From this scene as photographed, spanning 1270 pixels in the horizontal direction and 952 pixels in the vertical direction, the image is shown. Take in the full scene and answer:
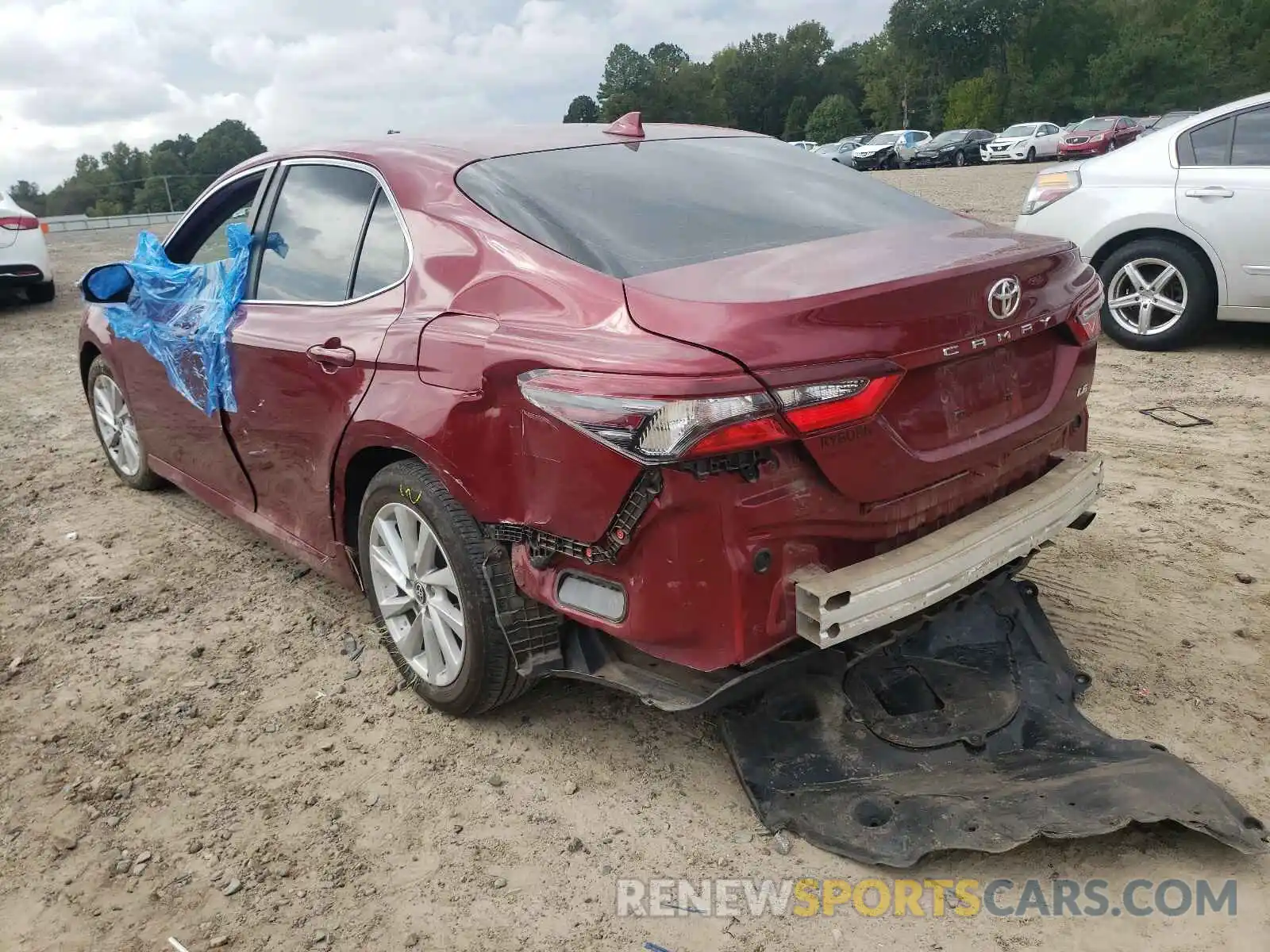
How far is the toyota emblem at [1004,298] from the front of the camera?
2.51 m

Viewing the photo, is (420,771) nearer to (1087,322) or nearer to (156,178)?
(1087,322)

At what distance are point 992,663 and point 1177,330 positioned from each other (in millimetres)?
4623

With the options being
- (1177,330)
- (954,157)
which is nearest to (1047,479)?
(1177,330)

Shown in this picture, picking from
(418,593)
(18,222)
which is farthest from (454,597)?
(18,222)

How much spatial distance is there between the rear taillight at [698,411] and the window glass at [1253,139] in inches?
212

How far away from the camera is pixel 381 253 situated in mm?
3027

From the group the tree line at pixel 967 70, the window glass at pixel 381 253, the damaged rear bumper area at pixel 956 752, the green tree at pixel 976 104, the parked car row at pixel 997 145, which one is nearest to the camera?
the damaged rear bumper area at pixel 956 752

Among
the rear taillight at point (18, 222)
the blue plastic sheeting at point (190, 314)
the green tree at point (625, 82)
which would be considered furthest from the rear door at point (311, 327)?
the green tree at point (625, 82)

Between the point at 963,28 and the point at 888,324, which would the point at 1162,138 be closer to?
the point at 888,324

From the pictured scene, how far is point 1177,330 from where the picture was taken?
656cm

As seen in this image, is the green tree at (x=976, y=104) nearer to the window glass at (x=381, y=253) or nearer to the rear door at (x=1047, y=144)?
the rear door at (x=1047, y=144)

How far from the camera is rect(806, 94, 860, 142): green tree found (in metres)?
76.4

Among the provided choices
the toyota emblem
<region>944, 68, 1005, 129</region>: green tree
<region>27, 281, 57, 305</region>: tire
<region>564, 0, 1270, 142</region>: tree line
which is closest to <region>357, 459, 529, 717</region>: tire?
the toyota emblem

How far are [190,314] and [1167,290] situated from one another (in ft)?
19.3
